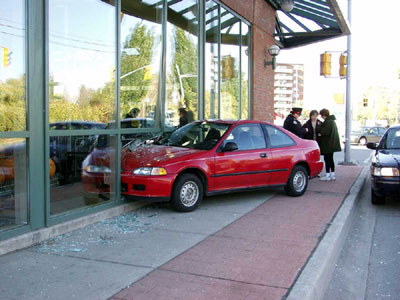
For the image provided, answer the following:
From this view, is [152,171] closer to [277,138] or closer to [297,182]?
[277,138]

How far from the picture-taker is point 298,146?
28.5 ft

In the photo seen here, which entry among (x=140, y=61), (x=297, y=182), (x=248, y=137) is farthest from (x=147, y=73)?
(x=297, y=182)

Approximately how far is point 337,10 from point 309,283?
959 centimetres

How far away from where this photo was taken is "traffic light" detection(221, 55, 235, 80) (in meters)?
12.3

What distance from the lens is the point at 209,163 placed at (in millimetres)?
7164

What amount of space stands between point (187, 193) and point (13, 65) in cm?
322

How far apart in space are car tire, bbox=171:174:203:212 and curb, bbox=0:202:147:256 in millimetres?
868

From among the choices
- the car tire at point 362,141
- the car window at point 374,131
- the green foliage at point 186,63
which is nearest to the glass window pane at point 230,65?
the green foliage at point 186,63

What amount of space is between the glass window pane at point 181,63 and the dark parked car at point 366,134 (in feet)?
79.6

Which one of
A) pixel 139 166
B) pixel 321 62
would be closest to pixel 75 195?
pixel 139 166

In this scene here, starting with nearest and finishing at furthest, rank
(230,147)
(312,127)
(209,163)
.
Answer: (209,163)
(230,147)
(312,127)

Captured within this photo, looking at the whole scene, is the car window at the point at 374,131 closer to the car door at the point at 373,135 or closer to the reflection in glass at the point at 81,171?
the car door at the point at 373,135

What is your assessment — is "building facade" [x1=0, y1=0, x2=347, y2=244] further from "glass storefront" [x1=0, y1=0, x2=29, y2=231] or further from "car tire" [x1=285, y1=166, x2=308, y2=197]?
"car tire" [x1=285, y1=166, x2=308, y2=197]

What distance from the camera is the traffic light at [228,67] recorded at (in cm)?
1232
